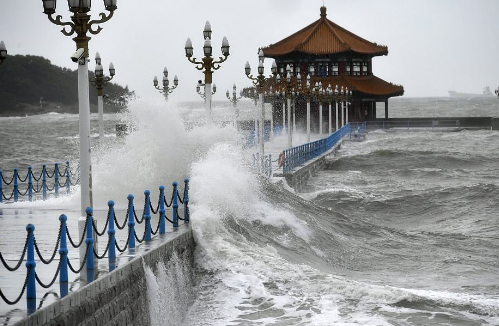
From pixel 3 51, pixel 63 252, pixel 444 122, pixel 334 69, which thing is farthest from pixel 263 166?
pixel 444 122

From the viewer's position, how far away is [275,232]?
63.0ft

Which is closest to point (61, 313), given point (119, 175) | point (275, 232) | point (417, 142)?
point (275, 232)

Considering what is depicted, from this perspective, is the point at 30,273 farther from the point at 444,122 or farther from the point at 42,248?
the point at 444,122

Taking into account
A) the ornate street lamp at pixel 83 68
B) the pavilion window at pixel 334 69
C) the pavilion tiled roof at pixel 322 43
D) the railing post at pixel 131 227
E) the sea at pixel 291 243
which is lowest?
the sea at pixel 291 243

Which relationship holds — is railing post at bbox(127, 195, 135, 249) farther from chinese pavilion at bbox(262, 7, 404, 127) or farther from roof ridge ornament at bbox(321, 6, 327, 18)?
roof ridge ornament at bbox(321, 6, 327, 18)

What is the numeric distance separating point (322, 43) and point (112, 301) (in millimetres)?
86828

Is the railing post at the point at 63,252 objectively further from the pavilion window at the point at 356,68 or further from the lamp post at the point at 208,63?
the pavilion window at the point at 356,68

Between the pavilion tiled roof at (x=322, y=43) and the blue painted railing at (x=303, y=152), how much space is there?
35.7 m

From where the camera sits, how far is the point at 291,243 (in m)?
18.7

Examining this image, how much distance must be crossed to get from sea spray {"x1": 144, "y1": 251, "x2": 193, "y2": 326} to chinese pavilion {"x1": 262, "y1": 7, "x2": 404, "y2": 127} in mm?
75728

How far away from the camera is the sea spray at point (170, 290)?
38.5ft

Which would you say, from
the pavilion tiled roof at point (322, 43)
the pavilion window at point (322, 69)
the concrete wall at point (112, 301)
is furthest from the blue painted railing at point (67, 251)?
the pavilion window at point (322, 69)

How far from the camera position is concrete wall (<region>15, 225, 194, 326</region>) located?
8.63 m

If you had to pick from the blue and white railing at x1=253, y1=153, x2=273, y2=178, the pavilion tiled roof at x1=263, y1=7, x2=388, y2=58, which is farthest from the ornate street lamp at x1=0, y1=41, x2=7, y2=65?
the pavilion tiled roof at x1=263, y1=7, x2=388, y2=58
